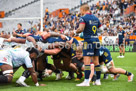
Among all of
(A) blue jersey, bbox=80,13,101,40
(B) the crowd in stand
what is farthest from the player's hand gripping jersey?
(B) the crowd in stand

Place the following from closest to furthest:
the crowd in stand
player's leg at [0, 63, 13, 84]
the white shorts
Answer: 1. player's leg at [0, 63, 13, 84]
2. the white shorts
3. the crowd in stand

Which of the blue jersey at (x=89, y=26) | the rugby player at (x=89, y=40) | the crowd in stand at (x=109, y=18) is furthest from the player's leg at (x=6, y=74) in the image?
the crowd in stand at (x=109, y=18)

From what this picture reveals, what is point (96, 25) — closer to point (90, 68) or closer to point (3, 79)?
point (90, 68)

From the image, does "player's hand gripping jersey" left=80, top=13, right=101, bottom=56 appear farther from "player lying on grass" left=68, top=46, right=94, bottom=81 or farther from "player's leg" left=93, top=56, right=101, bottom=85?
"player lying on grass" left=68, top=46, right=94, bottom=81

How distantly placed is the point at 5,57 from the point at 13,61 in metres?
0.30

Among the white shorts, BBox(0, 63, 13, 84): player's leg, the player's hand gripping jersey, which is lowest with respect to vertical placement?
BBox(0, 63, 13, 84): player's leg

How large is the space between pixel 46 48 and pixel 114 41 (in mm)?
15880

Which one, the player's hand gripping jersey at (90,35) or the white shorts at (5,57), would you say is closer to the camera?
the white shorts at (5,57)

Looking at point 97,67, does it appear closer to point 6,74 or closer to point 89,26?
point 89,26

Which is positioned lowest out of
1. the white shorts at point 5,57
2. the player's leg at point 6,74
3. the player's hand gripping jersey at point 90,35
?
the player's leg at point 6,74

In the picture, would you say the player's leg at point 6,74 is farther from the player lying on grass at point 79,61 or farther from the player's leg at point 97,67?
the player lying on grass at point 79,61

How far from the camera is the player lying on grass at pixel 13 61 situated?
19.0 ft

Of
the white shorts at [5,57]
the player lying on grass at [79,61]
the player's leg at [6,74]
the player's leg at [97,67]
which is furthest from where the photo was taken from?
the player lying on grass at [79,61]

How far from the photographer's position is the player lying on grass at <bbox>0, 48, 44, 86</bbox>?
228 inches
